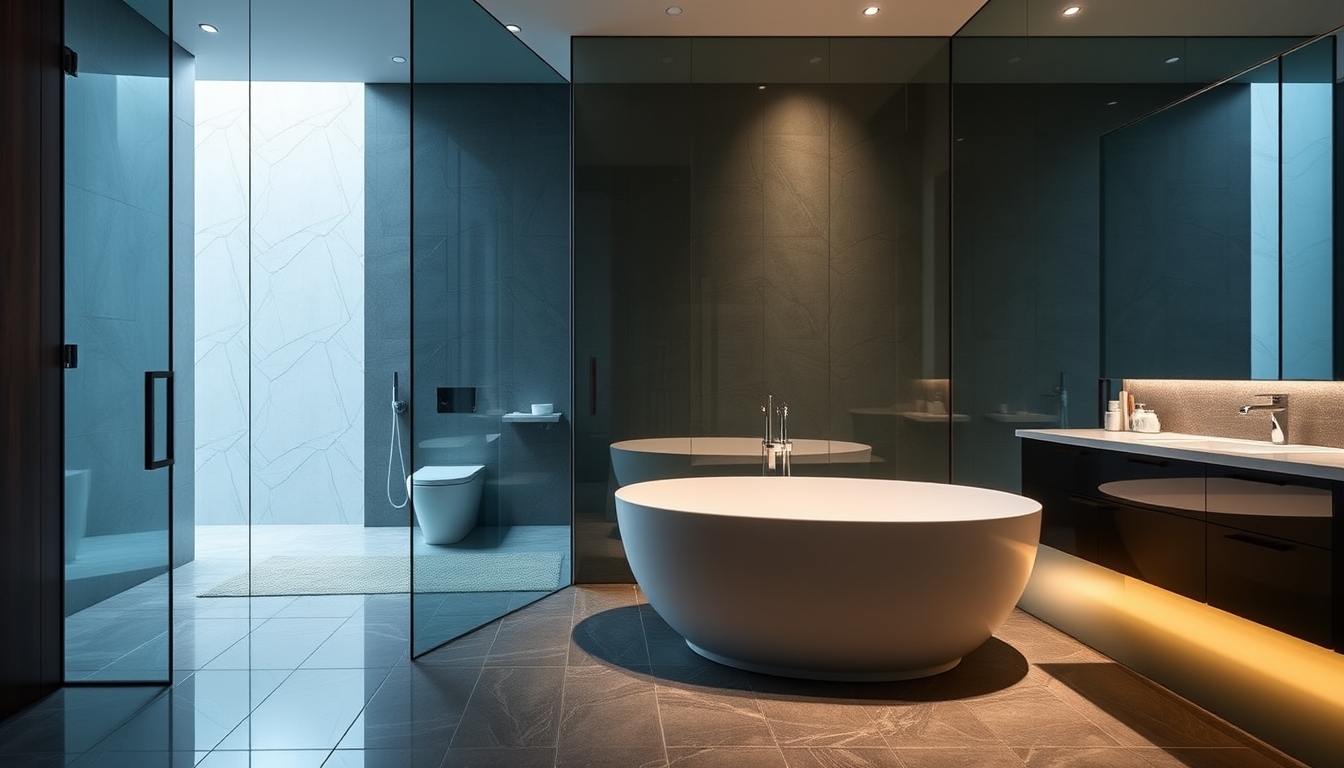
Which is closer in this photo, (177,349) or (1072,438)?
(1072,438)

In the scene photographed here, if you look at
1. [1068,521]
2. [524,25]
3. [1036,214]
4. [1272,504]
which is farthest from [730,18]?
[1272,504]

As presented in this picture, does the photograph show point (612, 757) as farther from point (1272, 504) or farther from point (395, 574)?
point (395, 574)

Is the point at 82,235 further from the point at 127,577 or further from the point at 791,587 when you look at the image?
the point at 791,587

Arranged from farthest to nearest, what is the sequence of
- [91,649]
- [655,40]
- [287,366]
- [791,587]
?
[287,366], [655,40], [91,649], [791,587]

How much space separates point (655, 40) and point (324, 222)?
2505mm

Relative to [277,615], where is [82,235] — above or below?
above

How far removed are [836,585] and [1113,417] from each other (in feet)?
5.09

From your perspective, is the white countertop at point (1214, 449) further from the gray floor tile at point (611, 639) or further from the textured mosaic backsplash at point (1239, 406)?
the gray floor tile at point (611, 639)

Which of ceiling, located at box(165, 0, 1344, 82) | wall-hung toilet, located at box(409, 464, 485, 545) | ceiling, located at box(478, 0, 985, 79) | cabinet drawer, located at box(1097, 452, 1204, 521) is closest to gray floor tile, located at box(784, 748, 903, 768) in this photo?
cabinet drawer, located at box(1097, 452, 1204, 521)

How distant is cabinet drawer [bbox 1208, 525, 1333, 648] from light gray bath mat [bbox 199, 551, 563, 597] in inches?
104

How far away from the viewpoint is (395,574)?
169 inches

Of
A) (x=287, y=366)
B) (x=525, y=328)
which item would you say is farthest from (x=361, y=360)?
(x=525, y=328)

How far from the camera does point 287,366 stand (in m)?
5.11
